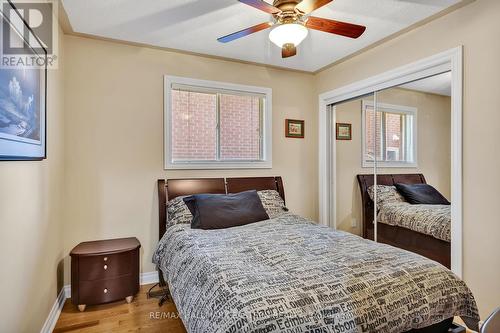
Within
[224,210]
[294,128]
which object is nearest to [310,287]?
[224,210]

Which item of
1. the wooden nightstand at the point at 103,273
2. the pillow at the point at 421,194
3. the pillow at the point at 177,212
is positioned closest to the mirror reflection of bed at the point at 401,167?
the pillow at the point at 421,194

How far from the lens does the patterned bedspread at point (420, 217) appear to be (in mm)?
2406

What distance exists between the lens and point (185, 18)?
2396 mm

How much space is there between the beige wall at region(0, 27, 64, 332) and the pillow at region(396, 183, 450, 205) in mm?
3072

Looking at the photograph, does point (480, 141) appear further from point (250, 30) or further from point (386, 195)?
point (250, 30)

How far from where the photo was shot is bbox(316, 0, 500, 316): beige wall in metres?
2.01

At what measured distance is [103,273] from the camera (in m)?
2.43

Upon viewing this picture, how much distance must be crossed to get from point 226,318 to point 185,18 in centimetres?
231

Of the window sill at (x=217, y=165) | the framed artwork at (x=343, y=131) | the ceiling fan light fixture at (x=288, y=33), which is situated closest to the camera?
the ceiling fan light fixture at (x=288, y=33)

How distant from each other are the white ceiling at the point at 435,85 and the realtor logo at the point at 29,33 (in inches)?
119

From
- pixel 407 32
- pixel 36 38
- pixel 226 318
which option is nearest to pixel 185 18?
pixel 36 38

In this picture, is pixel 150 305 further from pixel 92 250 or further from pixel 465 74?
pixel 465 74

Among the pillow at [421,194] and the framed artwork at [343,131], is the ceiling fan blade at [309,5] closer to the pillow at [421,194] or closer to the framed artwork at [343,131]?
the pillow at [421,194]

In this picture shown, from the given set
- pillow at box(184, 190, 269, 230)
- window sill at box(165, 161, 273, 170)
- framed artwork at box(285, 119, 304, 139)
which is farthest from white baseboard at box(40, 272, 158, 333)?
framed artwork at box(285, 119, 304, 139)
